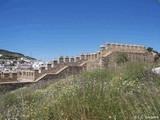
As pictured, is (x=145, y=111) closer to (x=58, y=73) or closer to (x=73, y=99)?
(x=73, y=99)

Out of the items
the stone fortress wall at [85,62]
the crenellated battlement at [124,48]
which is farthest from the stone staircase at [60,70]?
the crenellated battlement at [124,48]

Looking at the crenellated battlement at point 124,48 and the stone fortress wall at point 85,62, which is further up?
the crenellated battlement at point 124,48

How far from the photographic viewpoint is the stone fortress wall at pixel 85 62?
2456 centimetres

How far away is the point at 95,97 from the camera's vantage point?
5.13 m

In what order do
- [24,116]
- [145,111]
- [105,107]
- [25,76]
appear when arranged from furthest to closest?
[25,76], [24,116], [105,107], [145,111]

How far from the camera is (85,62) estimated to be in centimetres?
2697

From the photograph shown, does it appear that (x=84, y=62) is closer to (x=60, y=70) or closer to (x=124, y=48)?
(x=60, y=70)

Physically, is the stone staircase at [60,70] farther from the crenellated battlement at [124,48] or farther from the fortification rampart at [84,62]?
the crenellated battlement at [124,48]

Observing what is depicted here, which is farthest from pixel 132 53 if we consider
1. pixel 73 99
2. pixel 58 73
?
pixel 73 99

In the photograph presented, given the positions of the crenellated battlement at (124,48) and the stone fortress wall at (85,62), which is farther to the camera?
the crenellated battlement at (124,48)

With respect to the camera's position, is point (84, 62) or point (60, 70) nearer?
point (60, 70)

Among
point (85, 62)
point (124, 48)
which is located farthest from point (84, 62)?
point (124, 48)

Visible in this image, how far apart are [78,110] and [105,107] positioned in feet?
1.62

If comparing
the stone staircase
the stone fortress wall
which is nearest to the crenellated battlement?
the stone fortress wall
